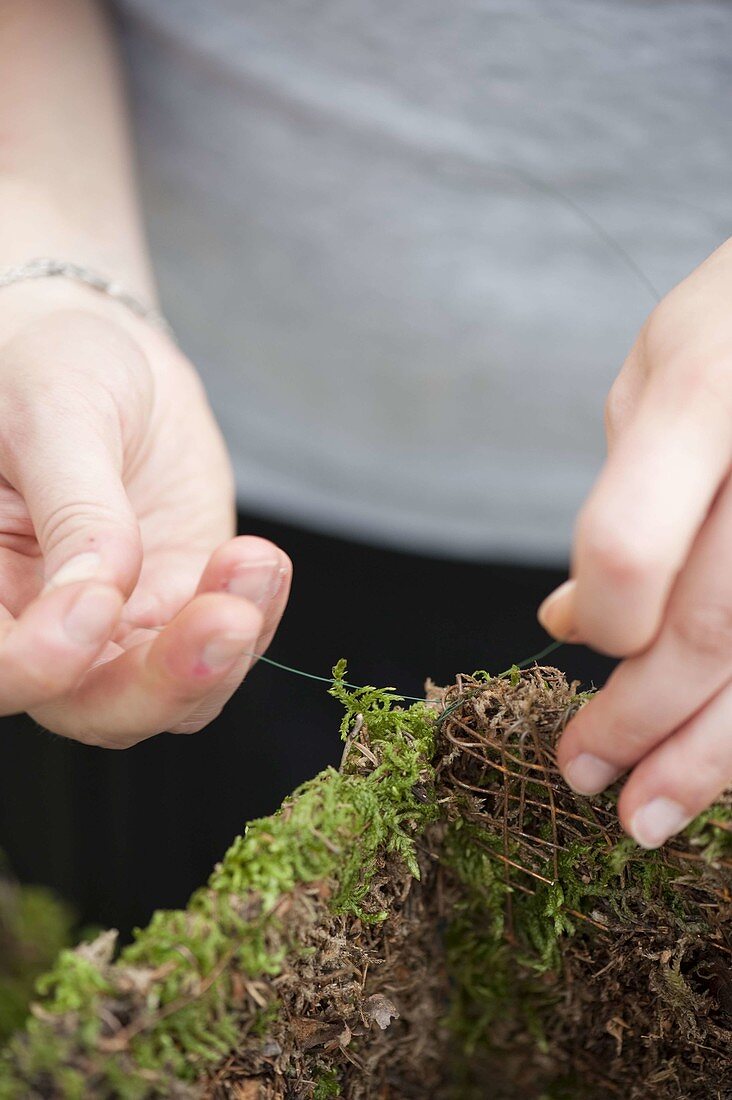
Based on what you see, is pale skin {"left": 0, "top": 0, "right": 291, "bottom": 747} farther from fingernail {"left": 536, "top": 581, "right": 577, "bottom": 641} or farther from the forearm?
fingernail {"left": 536, "top": 581, "right": 577, "bottom": 641}

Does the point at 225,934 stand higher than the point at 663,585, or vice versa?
the point at 663,585

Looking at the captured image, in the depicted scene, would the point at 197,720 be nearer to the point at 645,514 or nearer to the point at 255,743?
the point at 255,743

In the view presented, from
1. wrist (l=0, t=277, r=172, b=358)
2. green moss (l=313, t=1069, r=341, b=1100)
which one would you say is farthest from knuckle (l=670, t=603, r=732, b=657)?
wrist (l=0, t=277, r=172, b=358)

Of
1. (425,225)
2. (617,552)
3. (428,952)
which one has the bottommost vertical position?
(428,952)

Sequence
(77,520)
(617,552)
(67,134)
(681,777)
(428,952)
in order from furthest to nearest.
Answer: (67,134) → (428,952) → (77,520) → (681,777) → (617,552)

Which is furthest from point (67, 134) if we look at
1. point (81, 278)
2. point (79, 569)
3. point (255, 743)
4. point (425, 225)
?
point (255, 743)

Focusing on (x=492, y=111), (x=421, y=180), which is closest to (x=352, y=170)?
(x=421, y=180)

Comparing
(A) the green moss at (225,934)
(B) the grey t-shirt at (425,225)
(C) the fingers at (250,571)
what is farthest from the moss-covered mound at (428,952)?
(B) the grey t-shirt at (425,225)
